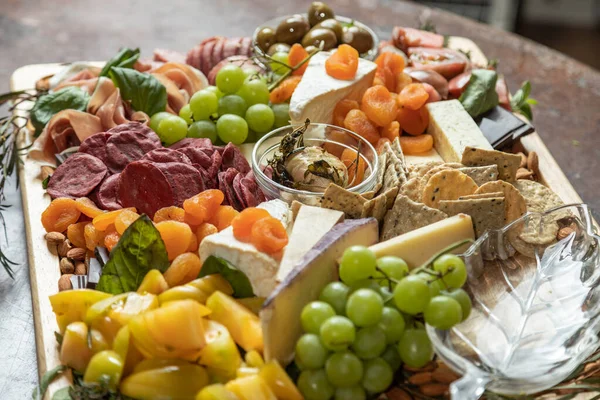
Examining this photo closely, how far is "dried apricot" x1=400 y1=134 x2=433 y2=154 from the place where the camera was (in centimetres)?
184

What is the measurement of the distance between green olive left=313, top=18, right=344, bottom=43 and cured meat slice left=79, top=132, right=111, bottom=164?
0.73 metres

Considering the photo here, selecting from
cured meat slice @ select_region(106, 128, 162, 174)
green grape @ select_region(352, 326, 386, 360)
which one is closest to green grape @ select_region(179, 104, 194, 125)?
cured meat slice @ select_region(106, 128, 162, 174)

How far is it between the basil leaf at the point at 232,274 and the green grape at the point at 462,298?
1.18 ft

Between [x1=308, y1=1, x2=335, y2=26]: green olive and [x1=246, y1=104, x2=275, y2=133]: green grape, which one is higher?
[x1=308, y1=1, x2=335, y2=26]: green olive

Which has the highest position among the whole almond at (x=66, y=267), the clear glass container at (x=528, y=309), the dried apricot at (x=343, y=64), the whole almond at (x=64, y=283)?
the dried apricot at (x=343, y=64)

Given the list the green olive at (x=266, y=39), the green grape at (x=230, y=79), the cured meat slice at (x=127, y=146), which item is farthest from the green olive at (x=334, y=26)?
the cured meat slice at (x=127, y=146)

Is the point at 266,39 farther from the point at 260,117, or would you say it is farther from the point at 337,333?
the point at 337,333

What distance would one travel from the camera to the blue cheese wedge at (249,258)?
132 centimetres

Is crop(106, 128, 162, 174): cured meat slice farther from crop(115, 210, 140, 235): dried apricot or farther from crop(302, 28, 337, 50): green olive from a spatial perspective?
crop(302, 28, 337, 50): green olive

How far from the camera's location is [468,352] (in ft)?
4.03

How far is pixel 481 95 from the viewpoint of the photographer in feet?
6.40

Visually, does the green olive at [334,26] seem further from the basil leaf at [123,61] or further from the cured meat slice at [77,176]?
the cured meat slice at [77,176]

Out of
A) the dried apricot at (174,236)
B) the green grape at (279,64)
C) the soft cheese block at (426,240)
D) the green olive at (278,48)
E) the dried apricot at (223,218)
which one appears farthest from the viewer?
the green olive at (278,48)

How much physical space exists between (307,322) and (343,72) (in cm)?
85
